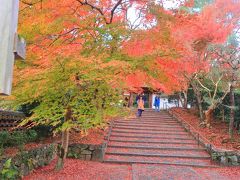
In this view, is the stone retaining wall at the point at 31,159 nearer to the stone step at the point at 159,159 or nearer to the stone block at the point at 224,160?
the stone step at the point at 159,159

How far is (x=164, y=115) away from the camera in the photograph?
21.3 metres

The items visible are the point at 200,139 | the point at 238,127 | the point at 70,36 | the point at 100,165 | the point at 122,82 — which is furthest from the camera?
the point at 238,127

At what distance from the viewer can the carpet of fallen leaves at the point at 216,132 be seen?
41.6 ft

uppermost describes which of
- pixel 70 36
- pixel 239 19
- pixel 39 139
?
pixel 239 19

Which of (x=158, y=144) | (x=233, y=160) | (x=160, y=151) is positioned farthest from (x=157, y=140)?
(x=233, y=160)

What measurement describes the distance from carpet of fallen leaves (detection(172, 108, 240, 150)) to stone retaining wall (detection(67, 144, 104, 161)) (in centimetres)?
526

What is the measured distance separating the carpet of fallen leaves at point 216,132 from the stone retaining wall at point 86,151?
526 centimetres

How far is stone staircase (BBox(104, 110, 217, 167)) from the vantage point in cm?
1125

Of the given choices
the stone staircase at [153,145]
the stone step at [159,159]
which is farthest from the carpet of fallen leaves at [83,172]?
the stone staircase at [153,145]

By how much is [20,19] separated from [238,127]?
13.0m

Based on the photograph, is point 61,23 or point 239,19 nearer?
point 61,23

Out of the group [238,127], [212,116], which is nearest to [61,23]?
[238,127]

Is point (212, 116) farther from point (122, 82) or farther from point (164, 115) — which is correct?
point (122, 82)

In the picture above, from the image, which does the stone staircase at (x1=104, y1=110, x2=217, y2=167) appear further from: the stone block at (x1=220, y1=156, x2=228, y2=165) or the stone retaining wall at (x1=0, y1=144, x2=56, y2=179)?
the stone retaining wall at (x1=0, y1=144, x2=56, y2=179)
